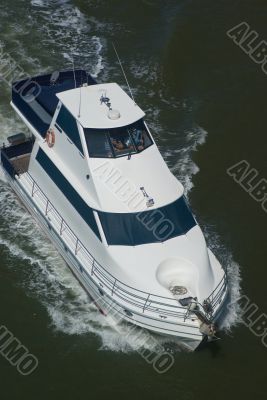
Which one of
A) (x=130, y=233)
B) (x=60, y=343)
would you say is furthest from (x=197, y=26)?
(x=60, y=343)

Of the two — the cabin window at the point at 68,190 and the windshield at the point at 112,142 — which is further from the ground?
the windshield at the point at 112,142

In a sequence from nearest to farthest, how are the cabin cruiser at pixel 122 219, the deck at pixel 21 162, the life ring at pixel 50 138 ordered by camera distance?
the cabin cruiser at pixel 122 219
the life ring at pixel 50 138
the deck at pixel 21 162

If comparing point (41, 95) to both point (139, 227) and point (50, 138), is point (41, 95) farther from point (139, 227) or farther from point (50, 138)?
point (139, 227)

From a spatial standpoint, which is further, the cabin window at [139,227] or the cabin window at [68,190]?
the cabin window at [68,190]

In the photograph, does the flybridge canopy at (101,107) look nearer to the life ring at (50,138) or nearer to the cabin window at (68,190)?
the life ring at (50,138)

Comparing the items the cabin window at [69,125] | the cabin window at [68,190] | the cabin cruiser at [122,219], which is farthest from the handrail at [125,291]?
the cabin window at [69,125]

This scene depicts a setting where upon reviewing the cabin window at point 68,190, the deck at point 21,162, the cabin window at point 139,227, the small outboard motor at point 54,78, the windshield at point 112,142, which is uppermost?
the windshield at point 112,142

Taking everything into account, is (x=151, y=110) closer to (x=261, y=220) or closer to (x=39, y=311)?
(x=261, y=220)
